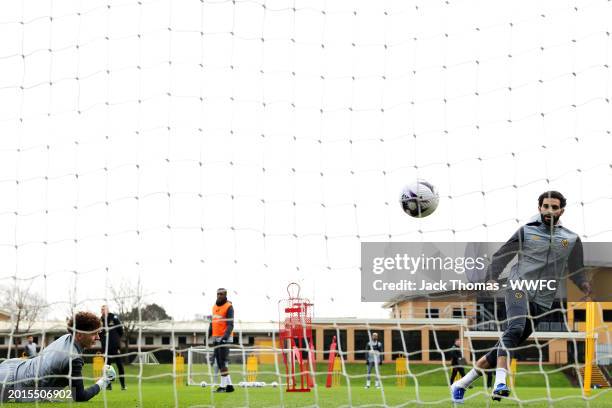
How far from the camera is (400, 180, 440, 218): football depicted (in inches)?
260

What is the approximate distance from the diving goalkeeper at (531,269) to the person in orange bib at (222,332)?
359 centimetres

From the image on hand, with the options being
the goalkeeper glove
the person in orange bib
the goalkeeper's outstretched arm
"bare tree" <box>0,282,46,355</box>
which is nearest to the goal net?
"bare tree" <box>0,282,46,355</box>

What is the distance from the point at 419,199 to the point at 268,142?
129 centimetres

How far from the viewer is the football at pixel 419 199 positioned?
6602 mm

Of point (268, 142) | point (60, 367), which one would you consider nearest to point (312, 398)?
point (268, 142)

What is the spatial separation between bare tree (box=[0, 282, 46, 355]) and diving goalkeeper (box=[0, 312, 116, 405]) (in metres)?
0.57

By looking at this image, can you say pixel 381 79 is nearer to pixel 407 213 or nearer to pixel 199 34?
pixel 407 213

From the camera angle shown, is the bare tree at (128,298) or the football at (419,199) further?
the football at (419,199)

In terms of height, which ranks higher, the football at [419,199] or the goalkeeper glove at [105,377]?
the football at [419,199]

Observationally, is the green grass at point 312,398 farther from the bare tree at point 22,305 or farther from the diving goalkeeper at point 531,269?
the bare tree at point 22,305

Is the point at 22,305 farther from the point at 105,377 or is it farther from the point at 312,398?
the point at 312,398

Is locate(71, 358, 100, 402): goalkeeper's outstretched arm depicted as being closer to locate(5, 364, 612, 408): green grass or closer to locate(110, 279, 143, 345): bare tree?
locate(5, 364, 612, 408): green grass

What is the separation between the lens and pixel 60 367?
5.48 metres

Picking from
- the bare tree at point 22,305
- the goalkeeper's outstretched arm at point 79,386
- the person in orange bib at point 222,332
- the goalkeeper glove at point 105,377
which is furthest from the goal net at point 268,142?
the person in orange bib at point 222,332
